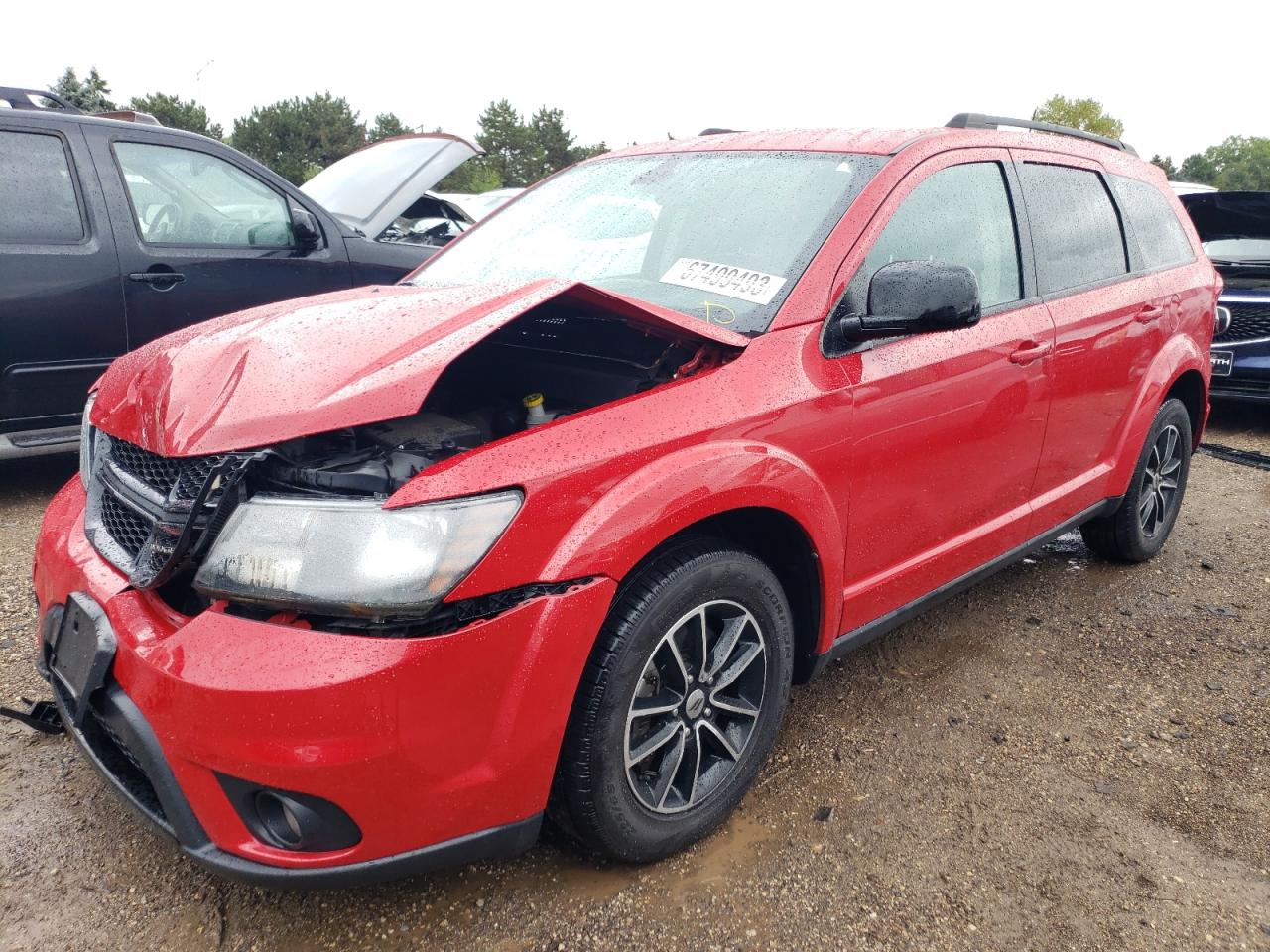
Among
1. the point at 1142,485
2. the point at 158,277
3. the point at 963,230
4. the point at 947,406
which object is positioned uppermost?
the point at 963,230

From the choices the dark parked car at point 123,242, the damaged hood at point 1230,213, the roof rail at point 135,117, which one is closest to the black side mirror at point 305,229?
the dark parked car at point 123,242

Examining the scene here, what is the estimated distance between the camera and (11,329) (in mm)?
4121

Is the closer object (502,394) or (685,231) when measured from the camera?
(502,394)

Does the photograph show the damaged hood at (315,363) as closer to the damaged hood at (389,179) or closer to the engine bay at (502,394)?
the engine bay at (502,394)

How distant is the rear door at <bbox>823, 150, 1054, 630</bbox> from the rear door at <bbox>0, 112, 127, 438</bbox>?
3.69m

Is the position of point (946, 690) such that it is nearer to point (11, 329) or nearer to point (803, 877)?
point (803, 877)

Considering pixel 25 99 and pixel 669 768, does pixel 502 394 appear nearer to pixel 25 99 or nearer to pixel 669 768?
pixel 669 768

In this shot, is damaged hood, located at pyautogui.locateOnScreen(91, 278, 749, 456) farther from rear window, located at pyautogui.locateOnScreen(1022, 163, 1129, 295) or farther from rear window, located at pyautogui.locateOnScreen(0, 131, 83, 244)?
rear window, located at pyautogui.locateOnScreen(0, 131, 83, 244)

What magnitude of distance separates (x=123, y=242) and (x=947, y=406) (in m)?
3.88

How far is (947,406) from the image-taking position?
253 centimetres

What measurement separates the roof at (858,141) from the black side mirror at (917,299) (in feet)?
1.81

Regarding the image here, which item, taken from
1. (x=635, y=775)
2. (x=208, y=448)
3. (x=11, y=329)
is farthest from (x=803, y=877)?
(x=11, y=329)

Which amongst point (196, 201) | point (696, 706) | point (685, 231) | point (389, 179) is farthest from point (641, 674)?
point (389, 179)

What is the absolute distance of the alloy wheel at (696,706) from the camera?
2.00 metres
